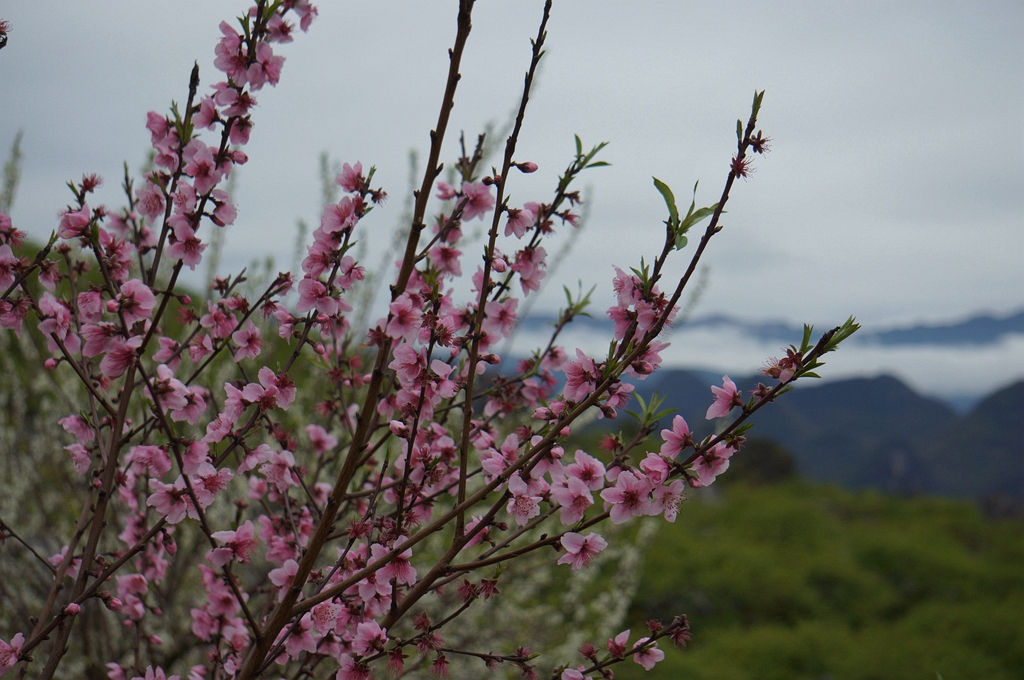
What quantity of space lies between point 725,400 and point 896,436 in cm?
3692

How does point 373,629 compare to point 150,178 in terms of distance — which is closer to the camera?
point 373,629

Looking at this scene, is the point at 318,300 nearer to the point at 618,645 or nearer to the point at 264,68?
the point at 264,68

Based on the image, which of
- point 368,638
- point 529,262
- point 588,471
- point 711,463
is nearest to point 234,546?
point 368,638

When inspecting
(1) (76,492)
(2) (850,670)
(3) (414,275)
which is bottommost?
(2) (850,670)

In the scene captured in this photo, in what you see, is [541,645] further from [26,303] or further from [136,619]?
[26,303]

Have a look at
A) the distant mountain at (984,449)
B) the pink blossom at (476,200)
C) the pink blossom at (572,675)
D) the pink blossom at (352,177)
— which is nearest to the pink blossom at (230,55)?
the pink blossom at (352,177)

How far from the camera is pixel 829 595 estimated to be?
400 inches

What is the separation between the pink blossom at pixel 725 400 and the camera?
4.36ft

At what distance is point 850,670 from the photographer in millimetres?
7227

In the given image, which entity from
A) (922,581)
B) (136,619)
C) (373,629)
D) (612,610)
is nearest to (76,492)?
(136,619)

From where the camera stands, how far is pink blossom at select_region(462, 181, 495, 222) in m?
1.64

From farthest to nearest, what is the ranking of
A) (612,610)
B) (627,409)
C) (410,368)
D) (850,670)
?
(850,670), (612,610), (627,409), (410,368)

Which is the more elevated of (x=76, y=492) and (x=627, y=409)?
(x=76, y=492)

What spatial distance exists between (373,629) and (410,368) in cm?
57
